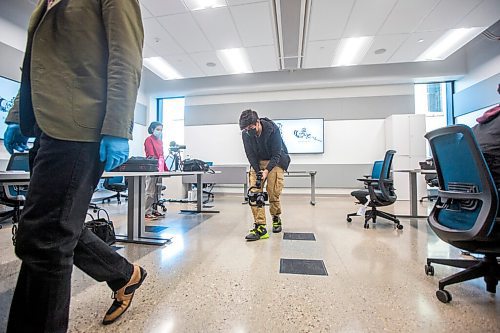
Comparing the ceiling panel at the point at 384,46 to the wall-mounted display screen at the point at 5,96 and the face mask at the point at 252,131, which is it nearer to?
the face mask at the point at 252,131

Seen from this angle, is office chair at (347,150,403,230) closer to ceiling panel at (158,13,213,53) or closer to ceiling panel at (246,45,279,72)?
ceiling panel at (246,45,279,72)

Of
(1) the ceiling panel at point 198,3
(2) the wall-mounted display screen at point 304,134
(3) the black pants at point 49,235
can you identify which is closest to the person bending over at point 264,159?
(3) the black pants at point 49,235

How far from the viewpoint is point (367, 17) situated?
3.71 meters

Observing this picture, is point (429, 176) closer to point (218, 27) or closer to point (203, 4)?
point (218, 27)

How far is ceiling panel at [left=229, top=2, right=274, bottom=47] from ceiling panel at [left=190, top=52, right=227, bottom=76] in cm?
84

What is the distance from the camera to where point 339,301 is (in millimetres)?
1271

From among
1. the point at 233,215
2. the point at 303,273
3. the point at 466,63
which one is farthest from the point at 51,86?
the point at 466,63

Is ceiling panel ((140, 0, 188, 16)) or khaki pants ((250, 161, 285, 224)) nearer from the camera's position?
khaki pants ((250, 161, 285, 224))

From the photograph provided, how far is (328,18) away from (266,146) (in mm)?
2551

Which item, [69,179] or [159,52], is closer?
[69,179]

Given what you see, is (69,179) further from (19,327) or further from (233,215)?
(233,215)

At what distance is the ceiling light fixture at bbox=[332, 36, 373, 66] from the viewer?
4.47 metres

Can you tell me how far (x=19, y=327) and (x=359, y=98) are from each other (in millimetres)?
7181

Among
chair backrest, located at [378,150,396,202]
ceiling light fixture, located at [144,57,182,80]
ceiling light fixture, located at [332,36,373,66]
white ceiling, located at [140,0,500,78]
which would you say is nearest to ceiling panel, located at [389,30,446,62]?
white ceiling, located at [140,0,500,78]
